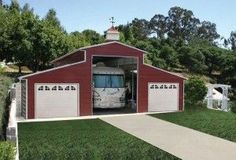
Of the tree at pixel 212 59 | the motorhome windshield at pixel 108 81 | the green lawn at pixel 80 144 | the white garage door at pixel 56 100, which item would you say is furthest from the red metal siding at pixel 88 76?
the tree at pixel 212 59

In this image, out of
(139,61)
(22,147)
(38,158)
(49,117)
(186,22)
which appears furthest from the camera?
(186,22)

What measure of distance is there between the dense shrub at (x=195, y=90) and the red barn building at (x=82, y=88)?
2.71m

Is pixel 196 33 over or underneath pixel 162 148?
over

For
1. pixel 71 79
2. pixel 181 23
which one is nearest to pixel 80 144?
pixel 71 79

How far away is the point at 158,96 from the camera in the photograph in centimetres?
2577

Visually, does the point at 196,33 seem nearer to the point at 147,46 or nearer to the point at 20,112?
the point at 147,46

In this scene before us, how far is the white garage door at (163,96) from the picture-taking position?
25.5 metres

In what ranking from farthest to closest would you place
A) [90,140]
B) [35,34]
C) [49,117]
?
[35,34], [49,117], [90,140]

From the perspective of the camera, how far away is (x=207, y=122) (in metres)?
20.0

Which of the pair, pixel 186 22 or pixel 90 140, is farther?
pixel 186 22

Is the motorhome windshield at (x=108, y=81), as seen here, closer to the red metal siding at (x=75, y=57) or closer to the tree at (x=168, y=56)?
the red metal siding at (x=75, y=57)

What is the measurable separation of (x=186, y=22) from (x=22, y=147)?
105416 mm

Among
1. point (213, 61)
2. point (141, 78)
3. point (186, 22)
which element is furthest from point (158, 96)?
point (186, 22)

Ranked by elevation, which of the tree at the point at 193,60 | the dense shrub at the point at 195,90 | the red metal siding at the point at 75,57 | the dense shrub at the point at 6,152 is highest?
the tree at the point at 193,60
